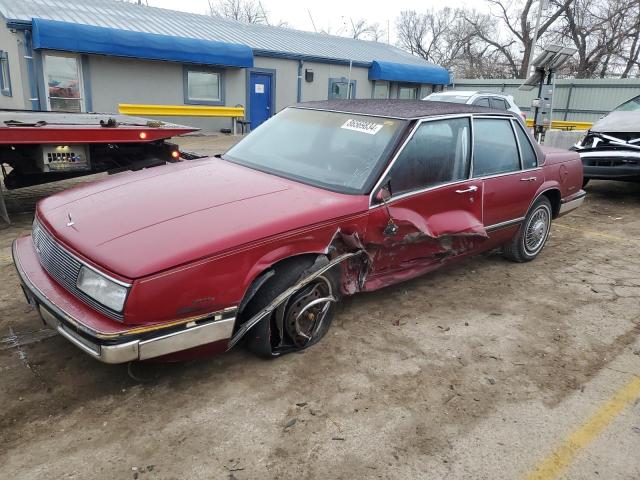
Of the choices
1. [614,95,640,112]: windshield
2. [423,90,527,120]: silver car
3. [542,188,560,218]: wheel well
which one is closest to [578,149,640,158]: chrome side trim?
[614,95,640,112]: windshield

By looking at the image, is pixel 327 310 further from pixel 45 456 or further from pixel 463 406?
pixel 45 456

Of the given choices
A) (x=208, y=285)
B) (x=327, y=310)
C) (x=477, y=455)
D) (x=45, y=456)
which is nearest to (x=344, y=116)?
(x=327, y=310)

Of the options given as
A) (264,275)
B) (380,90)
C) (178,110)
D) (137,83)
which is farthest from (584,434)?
(380,90)

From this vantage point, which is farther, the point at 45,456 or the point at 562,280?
the point at 562,280

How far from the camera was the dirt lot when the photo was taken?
248 centimetres

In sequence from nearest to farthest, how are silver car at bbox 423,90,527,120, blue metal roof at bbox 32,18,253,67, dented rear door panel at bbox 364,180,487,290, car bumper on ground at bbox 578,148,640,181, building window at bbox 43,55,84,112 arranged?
dented rear door panel at bbox 364,180,487,290, car bumper on ground at bbox 578,148,640,181, silver car at bbox 423,90,527,120, blue metal roof at bbox 32,18,253,67, building window at bbox 43,55,84,112

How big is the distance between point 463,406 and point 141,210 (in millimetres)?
2245

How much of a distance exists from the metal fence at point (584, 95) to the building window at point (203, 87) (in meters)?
12.2

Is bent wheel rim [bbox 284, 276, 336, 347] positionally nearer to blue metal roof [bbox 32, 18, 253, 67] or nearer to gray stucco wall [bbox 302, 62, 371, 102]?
Answer: blue metal roof [bbox 32, 18, 253, 67]

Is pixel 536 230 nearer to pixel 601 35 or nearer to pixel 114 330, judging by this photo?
pixel 114 330

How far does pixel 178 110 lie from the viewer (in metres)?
15.4

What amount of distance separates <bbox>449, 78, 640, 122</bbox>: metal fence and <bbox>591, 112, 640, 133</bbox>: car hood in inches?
462

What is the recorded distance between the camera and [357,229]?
3420 mm

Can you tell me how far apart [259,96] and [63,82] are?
6498 mm
